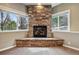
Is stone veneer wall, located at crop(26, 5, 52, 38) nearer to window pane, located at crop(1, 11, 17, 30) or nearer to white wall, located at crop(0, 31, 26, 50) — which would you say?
white wall, located at crop(0, 31, 26, 50)

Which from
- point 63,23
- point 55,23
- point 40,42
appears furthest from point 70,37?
point 40,42

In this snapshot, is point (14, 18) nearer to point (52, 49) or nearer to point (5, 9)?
point (5, 9)

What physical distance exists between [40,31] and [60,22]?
0.74 metres

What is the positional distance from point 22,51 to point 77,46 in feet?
5.57

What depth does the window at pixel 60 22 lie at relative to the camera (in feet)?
13.3

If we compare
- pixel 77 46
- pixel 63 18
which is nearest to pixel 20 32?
pixel 63 18

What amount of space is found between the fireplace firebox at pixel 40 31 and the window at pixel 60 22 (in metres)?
0.36

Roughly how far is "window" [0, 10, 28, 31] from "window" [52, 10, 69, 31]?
0.88 m

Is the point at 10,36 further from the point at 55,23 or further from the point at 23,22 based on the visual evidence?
the point at 55,23

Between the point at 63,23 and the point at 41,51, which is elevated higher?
the point at 63,23

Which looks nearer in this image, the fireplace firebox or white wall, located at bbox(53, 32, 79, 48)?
white wall, located at bbox(53, 32, 79, 48)

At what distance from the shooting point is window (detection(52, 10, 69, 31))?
4.07 meters

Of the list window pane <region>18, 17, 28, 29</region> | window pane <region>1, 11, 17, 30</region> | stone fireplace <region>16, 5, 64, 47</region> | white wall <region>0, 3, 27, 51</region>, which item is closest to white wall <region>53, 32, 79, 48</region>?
stone fireplace <region>16, 5, 64, 47</region>

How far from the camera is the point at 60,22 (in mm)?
4098
